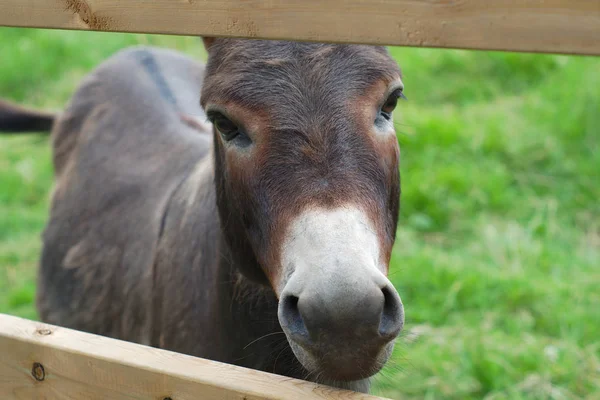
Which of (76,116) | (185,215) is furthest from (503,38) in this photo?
(76,116)

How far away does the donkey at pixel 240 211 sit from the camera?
5.13ft

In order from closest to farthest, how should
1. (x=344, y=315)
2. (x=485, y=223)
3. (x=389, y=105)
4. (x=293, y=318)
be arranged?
(x=344, y=315) < (x=293, y=318) < (x=389, y=105) < (x=485, y=223)

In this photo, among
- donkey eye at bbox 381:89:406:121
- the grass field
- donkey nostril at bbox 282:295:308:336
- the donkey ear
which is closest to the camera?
donkey nostril at bbox 282:295:308:336

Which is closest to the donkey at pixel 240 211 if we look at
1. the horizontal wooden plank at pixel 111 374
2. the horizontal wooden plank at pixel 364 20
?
the horizontal wooden plank at pixel 111 374

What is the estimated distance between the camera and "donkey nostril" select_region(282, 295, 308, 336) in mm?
1560

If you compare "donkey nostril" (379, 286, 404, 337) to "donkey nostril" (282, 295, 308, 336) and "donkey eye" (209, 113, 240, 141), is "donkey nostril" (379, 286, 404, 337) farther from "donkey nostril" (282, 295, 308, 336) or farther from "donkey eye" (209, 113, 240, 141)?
"donkey eye" (209, 113, 240, 141)

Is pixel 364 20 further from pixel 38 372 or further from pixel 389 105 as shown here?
pixel 38 372

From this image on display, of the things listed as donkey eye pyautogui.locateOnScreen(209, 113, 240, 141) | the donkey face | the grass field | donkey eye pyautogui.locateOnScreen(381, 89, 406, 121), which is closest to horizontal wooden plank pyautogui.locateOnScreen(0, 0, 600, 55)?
the donkey face

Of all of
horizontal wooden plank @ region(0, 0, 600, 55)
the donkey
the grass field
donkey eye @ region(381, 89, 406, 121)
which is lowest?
the grass field

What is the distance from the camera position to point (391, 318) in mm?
1542

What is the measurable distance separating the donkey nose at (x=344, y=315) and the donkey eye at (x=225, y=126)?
1.97 ft

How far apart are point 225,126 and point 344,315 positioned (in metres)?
0.75

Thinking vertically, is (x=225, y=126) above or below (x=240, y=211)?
above

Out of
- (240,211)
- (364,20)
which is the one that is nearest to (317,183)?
(240,211)
